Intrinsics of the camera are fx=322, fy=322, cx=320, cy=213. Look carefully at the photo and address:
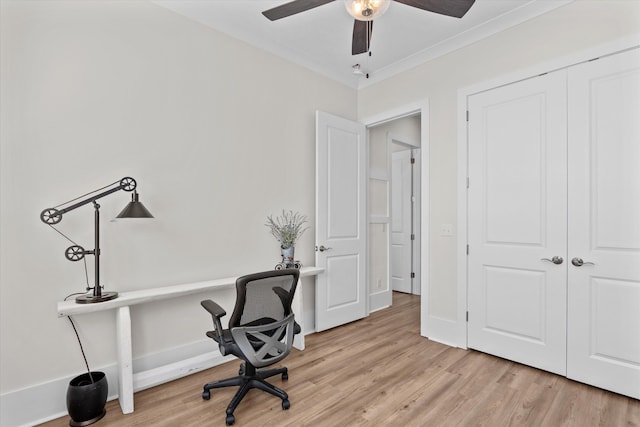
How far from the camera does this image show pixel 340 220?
371cm

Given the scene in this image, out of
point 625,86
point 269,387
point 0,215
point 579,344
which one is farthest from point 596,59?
point 0,215

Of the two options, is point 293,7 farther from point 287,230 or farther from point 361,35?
point 287,230

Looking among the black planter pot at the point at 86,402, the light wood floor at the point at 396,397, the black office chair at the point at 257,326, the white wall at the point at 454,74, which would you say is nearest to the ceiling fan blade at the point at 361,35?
the white wall at the point at 454,74

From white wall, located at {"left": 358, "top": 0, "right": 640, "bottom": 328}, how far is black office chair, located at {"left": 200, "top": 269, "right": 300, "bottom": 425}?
177 cm

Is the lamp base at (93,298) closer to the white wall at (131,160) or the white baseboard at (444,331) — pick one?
the white wall at (131,160)

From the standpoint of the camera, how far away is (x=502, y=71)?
287cm

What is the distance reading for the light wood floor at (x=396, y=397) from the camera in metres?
2.00

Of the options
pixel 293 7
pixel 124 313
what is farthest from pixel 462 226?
pixel 124 313

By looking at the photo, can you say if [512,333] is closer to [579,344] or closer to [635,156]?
[579,344]

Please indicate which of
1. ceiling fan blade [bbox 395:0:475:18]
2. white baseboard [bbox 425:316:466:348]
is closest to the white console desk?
white baseboard [bbox 425:316:466:348]

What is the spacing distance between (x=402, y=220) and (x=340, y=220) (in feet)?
6.75

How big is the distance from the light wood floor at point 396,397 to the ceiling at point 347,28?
2.94 meters

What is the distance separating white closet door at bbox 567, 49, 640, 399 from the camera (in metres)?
2.22

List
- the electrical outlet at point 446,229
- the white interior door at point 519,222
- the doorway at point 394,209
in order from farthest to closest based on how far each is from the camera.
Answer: the doorway at point 394,209 → the electrical outlet at point 446,229 → the white interior door at point 519,222
